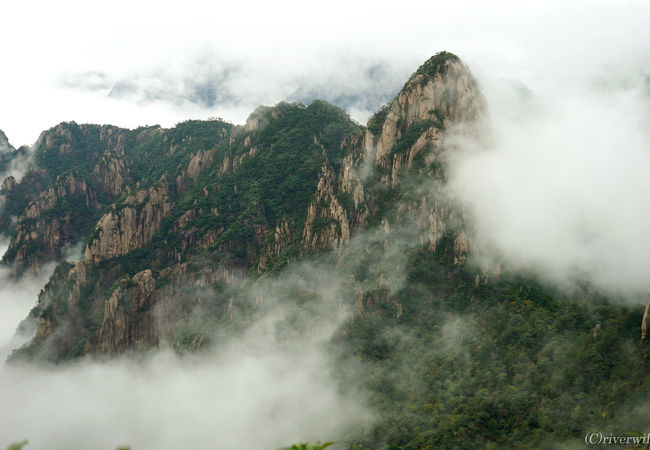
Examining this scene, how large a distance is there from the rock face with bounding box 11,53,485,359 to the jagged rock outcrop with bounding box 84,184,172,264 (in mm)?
356

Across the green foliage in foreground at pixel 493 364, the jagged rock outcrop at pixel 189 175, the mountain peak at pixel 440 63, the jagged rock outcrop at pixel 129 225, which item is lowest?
the green foliage in foreground at pixel 493 364

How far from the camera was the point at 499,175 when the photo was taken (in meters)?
133

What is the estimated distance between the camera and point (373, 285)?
117625 mm

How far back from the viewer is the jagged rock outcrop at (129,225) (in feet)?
525

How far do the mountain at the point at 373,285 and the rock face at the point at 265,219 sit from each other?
1.59 ft

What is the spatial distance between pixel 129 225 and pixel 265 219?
4513 centimetres

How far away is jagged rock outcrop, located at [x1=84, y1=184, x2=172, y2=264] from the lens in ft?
525

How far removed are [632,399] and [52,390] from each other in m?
140

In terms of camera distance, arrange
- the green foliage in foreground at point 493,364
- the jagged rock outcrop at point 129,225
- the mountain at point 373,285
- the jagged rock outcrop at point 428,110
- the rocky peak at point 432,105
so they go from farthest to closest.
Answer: the jagged rock outcrop at point 129,225, the rocky peak at point 432,105, the jagged rock outcrop at point 428,110, the mountain at point 373,285, the green foliage in foreground at point 493,364

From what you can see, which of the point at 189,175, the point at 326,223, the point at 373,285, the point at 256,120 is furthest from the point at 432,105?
the point at 189,175

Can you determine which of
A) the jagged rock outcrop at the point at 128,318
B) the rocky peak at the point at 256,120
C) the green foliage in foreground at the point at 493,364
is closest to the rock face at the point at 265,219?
the jagged rock outcrop at the point at 128,318

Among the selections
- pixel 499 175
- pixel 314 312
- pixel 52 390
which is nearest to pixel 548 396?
pixel 314 312

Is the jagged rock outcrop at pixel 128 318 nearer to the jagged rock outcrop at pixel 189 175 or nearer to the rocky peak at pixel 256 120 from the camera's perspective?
the jagged rock outcrop at pixel 189 175

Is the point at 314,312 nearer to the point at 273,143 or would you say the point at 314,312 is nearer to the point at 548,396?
the point at 548,396
